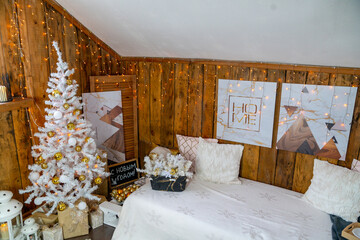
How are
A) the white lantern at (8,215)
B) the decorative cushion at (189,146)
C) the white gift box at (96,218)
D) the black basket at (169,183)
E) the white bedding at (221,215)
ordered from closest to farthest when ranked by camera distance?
the white bedding at (221,215) < the white lantern at (8,215) < the black basket at (169,183) < the white gift box at (96,218) < the decorative cushion at (189,146)

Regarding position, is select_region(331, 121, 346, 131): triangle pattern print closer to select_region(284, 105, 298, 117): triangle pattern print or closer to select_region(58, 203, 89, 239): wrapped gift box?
select_region(284, 105, 298, 117): triangle pattern print

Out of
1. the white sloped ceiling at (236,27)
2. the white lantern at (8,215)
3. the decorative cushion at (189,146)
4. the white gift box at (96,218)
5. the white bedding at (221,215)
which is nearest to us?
the white sloped ceiling at (236,27)

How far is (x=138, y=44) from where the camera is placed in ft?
10.1

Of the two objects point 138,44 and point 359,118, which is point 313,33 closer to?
point 359,118

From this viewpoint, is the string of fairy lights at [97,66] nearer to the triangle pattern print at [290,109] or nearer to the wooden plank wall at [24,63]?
the wooden plank wall at [24,63]

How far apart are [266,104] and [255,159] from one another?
1.93 ft

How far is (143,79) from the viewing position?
136 inches

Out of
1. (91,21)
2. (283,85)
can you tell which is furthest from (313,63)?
(91,21)

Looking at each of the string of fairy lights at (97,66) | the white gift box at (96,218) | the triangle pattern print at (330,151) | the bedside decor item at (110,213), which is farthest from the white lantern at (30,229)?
the triangle pattern print at (330,151)

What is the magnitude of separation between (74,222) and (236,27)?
2.22m

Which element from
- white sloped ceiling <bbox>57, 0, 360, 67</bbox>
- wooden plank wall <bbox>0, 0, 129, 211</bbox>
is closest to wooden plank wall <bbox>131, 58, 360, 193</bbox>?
white sloped ceiling <bbox>57, 0, 360, 67</bbox>

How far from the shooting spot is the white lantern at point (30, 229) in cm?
233

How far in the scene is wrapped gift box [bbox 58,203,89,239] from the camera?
252 centimetres

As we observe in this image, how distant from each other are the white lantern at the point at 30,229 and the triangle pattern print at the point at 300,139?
2339mm
